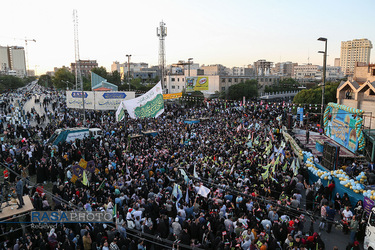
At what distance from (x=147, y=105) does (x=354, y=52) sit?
201 meters

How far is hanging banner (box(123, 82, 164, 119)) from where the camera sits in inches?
842

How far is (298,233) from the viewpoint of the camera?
7824mm

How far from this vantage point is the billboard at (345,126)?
15.4 meters

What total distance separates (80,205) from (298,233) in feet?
23.2

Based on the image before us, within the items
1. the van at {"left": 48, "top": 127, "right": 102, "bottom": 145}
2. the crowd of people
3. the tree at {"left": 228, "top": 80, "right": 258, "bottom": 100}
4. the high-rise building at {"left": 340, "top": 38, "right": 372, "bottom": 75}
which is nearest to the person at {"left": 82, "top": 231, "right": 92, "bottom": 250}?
the crowd of people

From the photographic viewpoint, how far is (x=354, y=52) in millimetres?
181750

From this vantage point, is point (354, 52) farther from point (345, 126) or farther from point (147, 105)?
point (147, 105)

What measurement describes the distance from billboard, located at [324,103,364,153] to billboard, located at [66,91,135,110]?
23.6 meters

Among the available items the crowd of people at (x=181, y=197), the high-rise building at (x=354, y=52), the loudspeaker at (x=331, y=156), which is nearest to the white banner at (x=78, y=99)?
A: the crowd of people at (x=181, y=197)

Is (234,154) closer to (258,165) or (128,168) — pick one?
(258,165)

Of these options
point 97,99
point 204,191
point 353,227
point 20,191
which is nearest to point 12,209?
point 20,191

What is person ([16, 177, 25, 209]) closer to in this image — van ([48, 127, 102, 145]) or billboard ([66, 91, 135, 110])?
van ([48, 127, 102, 145])

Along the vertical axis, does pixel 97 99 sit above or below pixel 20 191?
above

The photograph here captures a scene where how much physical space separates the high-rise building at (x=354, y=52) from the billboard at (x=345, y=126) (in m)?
180
